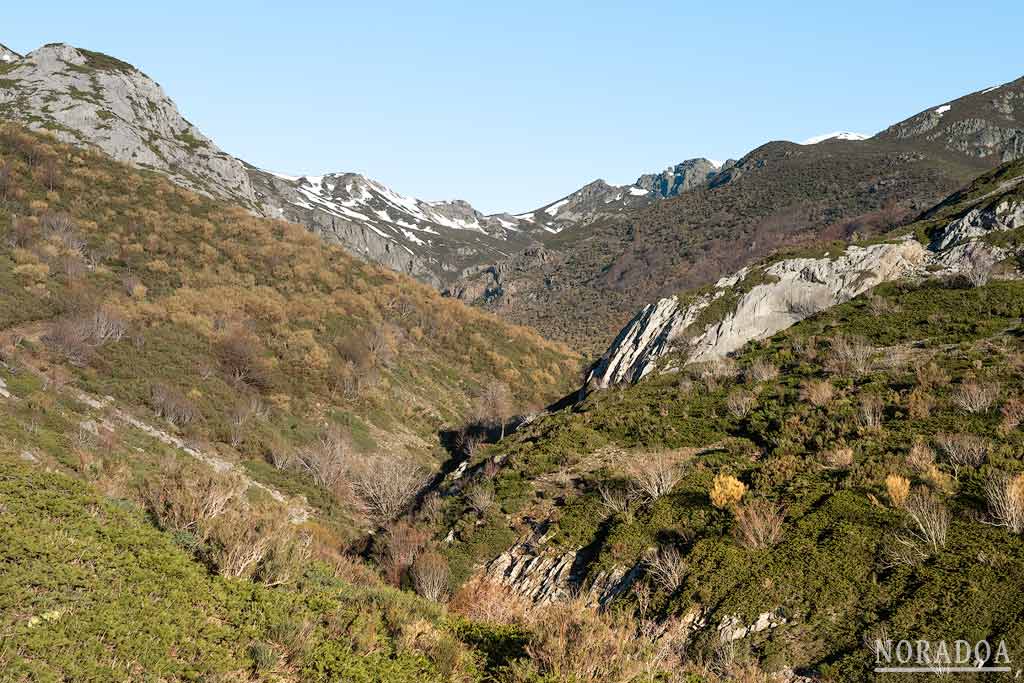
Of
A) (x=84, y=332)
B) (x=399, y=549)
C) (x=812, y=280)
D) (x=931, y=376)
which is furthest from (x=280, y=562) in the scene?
(x=812, y=280)

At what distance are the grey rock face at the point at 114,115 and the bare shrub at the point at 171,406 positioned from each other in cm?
5019

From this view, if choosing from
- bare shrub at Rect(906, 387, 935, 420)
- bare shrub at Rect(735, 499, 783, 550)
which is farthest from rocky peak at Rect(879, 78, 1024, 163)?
bare shrub at Rect(735, 499, 783, 550)

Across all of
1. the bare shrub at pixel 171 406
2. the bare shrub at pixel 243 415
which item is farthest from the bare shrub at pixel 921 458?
the bare shrub at pixel 171 406

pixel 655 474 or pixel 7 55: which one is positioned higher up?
pixel 7 55

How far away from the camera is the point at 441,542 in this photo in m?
16.9

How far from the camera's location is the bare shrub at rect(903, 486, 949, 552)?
9875mm

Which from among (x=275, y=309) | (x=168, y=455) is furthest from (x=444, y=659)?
(x=275, y=309)

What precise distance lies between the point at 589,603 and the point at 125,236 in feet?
130

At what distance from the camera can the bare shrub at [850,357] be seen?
19562 mm

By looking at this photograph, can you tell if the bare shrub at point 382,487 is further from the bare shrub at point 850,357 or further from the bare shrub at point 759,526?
the bare shrub at point 850,357

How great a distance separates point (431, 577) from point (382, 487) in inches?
377

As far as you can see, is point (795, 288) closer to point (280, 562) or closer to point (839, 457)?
point (839, 457)

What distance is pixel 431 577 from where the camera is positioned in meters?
14.0

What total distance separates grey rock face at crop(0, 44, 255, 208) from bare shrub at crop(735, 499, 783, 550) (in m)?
69.9
